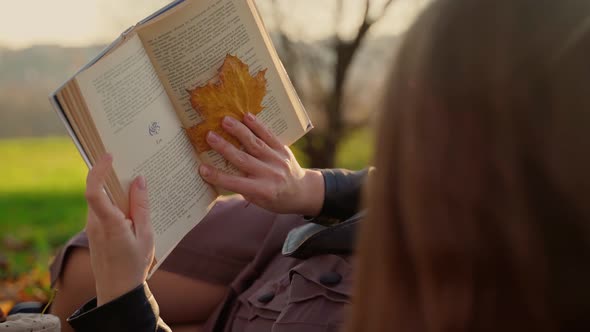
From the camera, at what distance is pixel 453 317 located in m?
0.98

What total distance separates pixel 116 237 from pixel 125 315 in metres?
0.16

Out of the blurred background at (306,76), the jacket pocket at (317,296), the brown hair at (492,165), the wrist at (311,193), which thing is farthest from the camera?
the blurred background at (306,76)

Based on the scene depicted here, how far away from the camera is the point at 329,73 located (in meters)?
4.60

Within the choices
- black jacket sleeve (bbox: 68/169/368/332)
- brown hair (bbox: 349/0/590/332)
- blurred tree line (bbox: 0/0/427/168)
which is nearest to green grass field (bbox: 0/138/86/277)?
blurred tree line (bbox: 0/0/427/168)

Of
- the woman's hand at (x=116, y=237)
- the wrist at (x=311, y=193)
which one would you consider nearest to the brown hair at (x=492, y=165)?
the woman's hand at (x=116, y=237)

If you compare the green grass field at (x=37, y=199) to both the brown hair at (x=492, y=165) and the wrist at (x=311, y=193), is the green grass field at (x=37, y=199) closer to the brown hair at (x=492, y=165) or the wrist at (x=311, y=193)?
the wrist at (x=311, y=193)

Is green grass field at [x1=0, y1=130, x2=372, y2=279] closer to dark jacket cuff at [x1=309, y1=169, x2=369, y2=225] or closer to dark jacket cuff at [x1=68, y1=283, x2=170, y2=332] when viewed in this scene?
dark jacket cuff at [x1=309, y1=169, x2=369, y2=225]

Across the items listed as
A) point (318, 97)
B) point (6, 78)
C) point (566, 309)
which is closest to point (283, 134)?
point (566, 309)

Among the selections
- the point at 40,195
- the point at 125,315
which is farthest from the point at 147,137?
the point at 40,195

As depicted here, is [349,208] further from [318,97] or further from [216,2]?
[318,97]

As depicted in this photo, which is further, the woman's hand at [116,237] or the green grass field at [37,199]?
the green grass field at [37,199]

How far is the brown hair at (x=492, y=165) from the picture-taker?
2.99 feet

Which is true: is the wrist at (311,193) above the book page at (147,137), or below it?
below

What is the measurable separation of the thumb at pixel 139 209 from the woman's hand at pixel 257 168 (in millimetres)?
213
